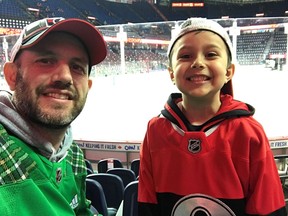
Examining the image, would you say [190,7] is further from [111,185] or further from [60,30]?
[60,30]

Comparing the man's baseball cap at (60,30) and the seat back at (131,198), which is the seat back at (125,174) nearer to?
the seat back at (131,198)

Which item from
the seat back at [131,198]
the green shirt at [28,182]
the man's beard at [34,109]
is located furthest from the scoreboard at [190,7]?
the green shirt at [28,182]

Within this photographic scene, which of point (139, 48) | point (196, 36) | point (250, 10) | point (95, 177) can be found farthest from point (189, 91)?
point (250, 10)

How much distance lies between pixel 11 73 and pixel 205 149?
62cm

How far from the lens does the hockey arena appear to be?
522cm

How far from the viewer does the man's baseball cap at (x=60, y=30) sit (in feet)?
2.94

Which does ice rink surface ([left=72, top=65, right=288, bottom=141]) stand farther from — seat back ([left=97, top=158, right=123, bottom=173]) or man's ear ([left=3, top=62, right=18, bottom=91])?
man's ear ([left=3, top=62, right=18, bottom=91])

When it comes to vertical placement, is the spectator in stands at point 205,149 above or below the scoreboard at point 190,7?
below

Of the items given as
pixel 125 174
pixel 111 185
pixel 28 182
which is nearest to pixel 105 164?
pixel 125 174

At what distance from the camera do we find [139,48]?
22.6ft

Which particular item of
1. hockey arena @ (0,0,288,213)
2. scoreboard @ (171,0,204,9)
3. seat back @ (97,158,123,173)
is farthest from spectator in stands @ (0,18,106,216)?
scoreboard @ (171,0,204,9)

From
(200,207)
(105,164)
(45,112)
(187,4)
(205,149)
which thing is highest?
(187,4)

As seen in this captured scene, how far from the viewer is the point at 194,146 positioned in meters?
1.00

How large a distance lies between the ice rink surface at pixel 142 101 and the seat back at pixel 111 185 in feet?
8.13
